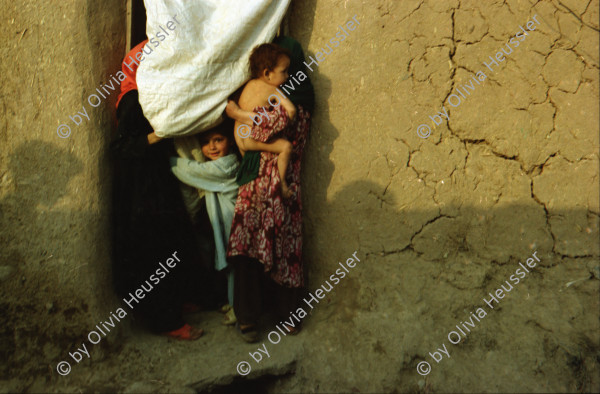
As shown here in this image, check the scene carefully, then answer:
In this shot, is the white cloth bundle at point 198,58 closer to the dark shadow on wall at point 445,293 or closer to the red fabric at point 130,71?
the red fabric at point 130,71

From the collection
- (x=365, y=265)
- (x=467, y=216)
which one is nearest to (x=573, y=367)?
(x=467, y=216)

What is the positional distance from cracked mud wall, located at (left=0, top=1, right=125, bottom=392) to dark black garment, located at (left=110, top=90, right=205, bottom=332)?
5.4 inches

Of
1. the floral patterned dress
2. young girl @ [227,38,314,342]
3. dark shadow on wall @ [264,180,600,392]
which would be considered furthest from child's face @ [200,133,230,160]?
dark shadow on wall @ [264,180,600,392]

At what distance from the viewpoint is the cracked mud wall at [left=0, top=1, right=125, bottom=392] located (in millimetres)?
2699

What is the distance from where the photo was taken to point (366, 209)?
9.70 feet

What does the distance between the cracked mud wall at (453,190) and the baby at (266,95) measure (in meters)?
0.26

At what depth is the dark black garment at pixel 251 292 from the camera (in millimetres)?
2879

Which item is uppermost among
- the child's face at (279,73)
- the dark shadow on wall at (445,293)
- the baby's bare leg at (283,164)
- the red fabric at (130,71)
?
the child's face at (279,73)

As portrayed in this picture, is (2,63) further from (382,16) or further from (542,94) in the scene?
(542,94)

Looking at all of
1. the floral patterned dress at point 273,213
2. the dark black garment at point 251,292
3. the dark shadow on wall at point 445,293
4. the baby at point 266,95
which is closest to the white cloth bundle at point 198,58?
the baby at point 266,95

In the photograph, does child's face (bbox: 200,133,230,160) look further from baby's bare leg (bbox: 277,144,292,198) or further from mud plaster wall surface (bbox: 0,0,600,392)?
mud plaster wall surface (bbox: 0,0,600,392)

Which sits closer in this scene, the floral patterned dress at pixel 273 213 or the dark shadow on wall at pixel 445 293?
A: the dark shadow on wall at pixel 445 293

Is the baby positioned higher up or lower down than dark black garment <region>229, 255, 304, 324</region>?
higher up

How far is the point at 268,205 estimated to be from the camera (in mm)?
2852
